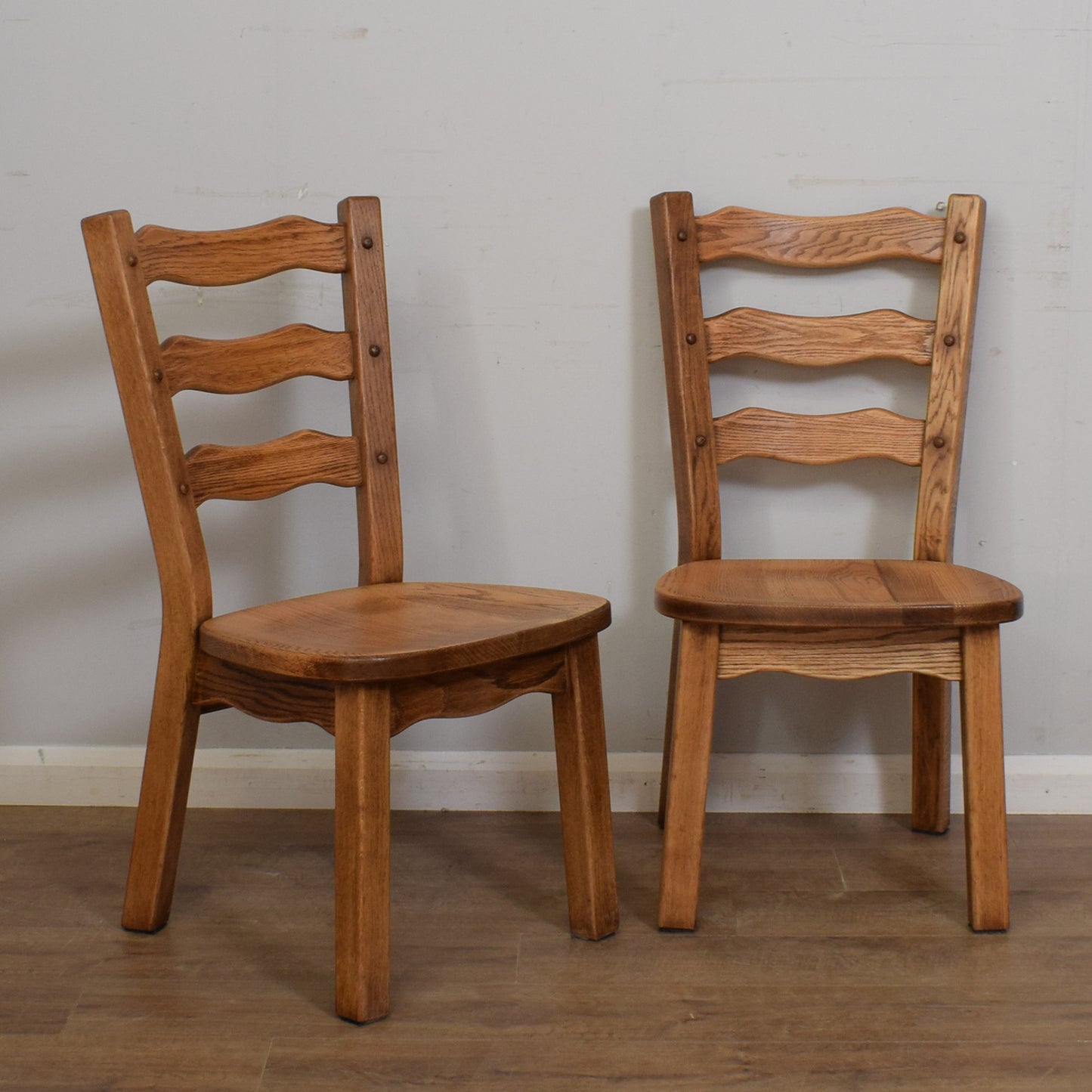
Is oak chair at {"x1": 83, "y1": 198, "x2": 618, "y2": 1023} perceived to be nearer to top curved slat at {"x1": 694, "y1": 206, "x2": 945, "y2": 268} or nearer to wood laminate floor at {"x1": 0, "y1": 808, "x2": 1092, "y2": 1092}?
wood laminate floor at {"x1": 0, "y1": 808, "x2": 1092, "y2": 1092}

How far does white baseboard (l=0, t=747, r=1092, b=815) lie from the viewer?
173 centimetres

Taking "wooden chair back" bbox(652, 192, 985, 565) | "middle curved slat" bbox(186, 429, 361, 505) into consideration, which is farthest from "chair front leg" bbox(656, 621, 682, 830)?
"middle curved slat" bbox(186, 429, 361, 505)

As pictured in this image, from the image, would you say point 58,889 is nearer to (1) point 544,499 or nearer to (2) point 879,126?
(1) point 544,499

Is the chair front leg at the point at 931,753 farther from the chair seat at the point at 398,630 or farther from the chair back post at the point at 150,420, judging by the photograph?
the chair back post at the point at 150,420

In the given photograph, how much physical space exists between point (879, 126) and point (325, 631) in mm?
1068

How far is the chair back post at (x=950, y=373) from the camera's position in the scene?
1554mm

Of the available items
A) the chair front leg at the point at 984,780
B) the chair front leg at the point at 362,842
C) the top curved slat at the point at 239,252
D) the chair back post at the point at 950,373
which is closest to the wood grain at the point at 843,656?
the chair front leg at the point at 984,780

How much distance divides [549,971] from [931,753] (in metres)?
0.69

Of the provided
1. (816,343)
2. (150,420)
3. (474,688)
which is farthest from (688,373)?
(150,420)

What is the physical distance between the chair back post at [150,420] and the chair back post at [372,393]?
0.24 metres

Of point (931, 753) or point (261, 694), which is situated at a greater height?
point (261, 694)

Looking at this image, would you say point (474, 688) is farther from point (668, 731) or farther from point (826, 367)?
point (826, 367)

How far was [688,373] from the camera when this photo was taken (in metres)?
1.57

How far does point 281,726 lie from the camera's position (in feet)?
5.76
